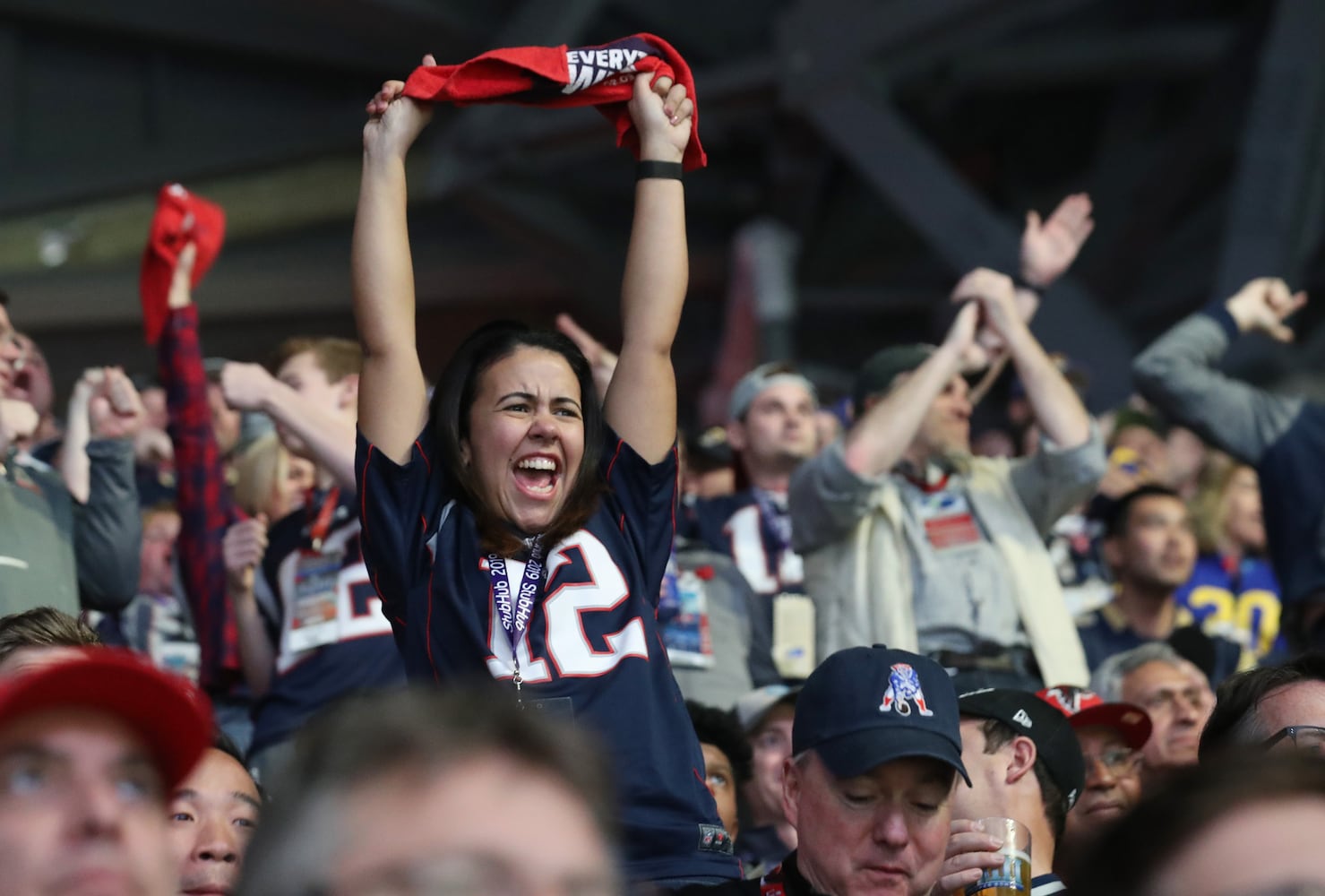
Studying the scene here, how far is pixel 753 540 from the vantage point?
19.3 feet

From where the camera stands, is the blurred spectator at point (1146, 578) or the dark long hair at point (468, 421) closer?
the dark long hair at point (468, 421)

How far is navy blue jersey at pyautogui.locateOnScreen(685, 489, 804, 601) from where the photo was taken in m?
5.84

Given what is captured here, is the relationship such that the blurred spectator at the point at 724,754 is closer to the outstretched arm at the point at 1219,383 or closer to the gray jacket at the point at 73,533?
the gray jacket at the point at 73,533

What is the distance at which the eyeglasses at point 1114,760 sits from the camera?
4410 millimetres

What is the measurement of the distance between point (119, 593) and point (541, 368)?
1941 mm

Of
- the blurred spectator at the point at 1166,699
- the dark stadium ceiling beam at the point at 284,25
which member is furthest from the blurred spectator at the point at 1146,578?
the dark stadium ceiling beam at the point at 284,25

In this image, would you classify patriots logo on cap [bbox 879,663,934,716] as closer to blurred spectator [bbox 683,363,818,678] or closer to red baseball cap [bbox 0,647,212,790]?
red baseball cap [bbox 0,647,212,790]

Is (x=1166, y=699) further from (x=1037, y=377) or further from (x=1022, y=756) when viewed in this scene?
(x=1022, y=756)

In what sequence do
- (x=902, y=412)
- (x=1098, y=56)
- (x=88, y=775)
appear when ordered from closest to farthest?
(x=88, y=775) → (x=902, y=412) → (x=1098, y=56)

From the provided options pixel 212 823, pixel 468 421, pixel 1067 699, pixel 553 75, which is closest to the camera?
pixel 468 421

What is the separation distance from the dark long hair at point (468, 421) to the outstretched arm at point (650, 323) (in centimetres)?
7

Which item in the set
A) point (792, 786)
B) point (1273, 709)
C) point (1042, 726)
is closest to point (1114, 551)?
point (1042, 726)

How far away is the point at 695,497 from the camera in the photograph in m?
6.15

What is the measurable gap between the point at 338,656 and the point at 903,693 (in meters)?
2.00
